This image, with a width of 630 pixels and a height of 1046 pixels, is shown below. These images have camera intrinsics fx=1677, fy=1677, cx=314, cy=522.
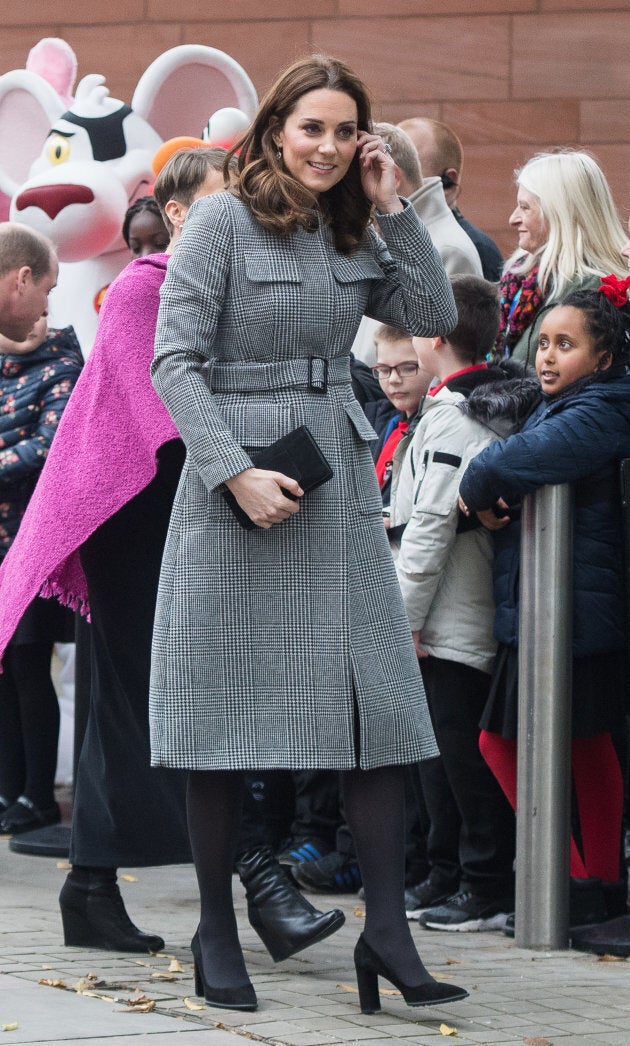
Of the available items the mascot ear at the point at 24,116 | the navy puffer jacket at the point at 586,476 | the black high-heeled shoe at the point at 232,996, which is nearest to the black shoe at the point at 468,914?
the navy puffer jacket at the point at 586,476

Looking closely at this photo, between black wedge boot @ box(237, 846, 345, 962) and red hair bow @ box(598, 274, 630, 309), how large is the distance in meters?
1.71

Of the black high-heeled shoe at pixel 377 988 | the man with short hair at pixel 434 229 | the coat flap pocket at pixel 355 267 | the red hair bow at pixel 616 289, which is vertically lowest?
the black high-heeled shoe at pixel 377 988

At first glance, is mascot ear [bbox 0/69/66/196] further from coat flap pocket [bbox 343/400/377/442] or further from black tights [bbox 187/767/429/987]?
black tights [bbox 187/767/429/987]

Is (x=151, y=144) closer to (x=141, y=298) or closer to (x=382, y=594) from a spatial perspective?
(x=141, y=298)

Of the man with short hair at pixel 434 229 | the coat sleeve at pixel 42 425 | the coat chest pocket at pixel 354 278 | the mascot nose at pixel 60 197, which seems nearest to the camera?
the coat chest pocket at pixel 354 278

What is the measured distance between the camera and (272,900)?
3.63 metres

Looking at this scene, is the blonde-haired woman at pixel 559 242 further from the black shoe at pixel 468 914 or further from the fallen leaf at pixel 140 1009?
the fallen leaf at pixel 140 1009

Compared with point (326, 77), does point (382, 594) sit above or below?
below

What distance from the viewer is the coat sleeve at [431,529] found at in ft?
15.0

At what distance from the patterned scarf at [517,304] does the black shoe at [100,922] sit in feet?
7.02

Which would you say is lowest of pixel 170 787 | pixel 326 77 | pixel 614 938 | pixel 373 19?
pixel 614 938

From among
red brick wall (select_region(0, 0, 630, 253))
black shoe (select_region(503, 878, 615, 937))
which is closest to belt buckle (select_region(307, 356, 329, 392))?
black shoe (select_region(503, 878, 615, 937))

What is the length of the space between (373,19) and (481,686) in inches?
211

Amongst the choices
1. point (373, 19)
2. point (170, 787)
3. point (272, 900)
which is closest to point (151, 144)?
point (373, 19)
